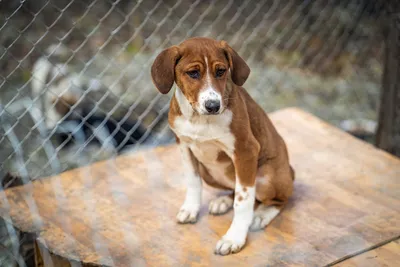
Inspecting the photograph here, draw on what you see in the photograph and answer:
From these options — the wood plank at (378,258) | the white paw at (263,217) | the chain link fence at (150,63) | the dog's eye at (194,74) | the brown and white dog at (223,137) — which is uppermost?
the dog's eye at (194,74)

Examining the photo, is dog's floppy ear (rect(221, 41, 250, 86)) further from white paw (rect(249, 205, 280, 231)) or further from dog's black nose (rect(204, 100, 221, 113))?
white paw (rect(249, 205, 280, 231))

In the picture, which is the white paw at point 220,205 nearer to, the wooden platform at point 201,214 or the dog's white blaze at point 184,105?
the wooden platform at point 201,214

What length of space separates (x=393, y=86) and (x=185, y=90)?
2295 mm

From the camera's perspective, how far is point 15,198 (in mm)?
3217

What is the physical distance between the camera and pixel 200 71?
8.23 ft

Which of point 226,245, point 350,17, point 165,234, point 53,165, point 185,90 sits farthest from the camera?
point 350,17

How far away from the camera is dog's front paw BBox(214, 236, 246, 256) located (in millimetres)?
2726

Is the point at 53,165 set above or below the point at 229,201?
below

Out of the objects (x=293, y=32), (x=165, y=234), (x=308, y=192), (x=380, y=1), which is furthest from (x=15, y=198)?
(x=293, y=32)

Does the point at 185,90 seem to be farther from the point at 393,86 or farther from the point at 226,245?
the point at 393,86

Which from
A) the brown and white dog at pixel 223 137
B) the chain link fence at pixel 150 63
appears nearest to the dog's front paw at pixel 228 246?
the brown and white dog at pixel 223 137

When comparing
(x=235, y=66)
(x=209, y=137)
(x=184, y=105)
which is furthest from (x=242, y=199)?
(x=235, y=66)

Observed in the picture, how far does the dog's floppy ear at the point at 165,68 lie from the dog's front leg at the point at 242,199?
468mm

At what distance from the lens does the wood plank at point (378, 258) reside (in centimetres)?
266
